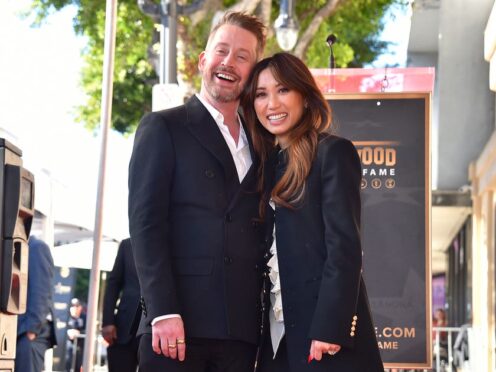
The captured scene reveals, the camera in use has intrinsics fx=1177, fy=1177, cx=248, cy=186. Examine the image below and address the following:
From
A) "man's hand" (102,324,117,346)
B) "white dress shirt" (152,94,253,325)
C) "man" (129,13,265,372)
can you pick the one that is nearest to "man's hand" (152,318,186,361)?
"man" (129,13,265,372)

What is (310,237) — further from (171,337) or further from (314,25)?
(314,25)

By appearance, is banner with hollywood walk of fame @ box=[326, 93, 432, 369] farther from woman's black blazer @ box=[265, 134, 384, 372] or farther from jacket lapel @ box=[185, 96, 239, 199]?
woman's black blazer @ box=[265, 134, 384, 372]

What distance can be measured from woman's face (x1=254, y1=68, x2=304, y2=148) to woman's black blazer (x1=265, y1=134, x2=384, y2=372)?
20 centimetres

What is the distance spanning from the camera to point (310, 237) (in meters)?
4.52

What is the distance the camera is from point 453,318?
32.4 metres

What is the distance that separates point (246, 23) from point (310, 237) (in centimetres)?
102

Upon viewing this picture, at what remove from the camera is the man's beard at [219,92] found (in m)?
4.88

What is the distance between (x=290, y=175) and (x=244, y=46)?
652mm

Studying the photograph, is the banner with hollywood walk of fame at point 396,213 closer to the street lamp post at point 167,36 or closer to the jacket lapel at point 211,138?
the jacket lapel at point 211,138

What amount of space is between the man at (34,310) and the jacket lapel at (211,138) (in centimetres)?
493

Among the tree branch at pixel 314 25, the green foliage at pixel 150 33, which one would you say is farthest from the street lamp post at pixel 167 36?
the tree branch at pixel 314 25

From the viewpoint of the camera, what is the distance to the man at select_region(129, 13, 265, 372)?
174 inches

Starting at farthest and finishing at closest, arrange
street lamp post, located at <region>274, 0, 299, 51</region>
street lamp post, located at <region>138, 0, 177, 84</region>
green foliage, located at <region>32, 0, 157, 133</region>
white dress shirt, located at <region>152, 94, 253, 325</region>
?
green foliage, located at <region>32, 0, 157, 133</region>, street lamp post, located at <region>274, 0, 299, 51</region>, street lamp post, located at <region>138, 0, 177, 84</region>, white dress shirt, located at <region>152, 94, 253, 325</region>

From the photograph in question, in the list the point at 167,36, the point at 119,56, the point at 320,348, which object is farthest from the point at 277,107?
the point at 119,56
